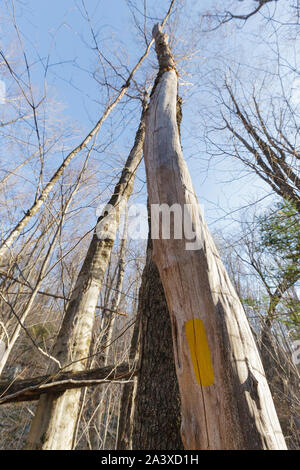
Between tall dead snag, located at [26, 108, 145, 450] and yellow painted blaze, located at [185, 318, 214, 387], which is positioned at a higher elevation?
tall dead snag, located at [26, 108, 145, 450]

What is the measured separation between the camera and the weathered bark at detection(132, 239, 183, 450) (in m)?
1.36

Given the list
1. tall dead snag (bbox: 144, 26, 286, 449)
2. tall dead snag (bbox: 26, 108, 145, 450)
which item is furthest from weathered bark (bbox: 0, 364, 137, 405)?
tall dead snag (bbox: 144, 26, 286, 449)

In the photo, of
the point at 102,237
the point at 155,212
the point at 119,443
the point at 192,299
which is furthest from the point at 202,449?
the point at 119,443

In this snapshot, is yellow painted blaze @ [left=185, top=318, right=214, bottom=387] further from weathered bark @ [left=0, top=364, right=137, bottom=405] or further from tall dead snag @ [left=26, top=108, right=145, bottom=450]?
weathered bark @ [left=0, top=364, right=137, bottom=405]

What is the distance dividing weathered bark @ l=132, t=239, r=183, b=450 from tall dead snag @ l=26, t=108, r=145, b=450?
43cm

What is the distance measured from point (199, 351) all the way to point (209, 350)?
4 cm

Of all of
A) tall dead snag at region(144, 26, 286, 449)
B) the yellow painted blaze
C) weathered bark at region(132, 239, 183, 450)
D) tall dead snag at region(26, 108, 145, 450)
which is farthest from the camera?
tall dead snag at region(26, 108, 145, 450)

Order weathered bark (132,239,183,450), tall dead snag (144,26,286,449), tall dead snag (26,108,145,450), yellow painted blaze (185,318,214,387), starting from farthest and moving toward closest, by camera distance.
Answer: tall dead snag (26,108,145,450), weathered bark (132,239,183,450), yellow painted blaze (185,318,214,387), tall dead snag (144,26,286,449)

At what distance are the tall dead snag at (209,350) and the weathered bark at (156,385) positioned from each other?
0.61 meters

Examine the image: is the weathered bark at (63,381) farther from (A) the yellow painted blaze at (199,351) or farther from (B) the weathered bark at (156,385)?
(A) the yellow painted blaze at (199,351)

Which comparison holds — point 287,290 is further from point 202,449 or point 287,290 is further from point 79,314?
point 202,449

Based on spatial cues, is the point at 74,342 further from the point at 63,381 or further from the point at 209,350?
the point at 209,350

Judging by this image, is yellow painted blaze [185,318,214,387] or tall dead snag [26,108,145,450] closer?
yellow painted blaze [185,318,214,387]

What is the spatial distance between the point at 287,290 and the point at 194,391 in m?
5.03
